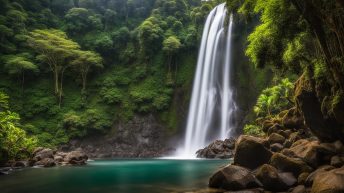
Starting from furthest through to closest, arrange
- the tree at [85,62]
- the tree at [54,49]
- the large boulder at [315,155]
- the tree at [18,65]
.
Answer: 1. the tree at [85,62]
2. the tree at [54,49]
3. the tree at [18,65]
4. the large boulder at [315,155]

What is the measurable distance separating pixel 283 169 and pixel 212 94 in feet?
96.4

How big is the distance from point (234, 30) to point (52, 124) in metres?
27.4

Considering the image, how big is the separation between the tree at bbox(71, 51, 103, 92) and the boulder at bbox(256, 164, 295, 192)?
38.6 m

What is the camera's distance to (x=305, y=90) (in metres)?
15.2


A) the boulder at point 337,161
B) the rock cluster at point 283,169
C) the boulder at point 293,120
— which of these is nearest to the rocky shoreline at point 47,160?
the boulder at point 293,120

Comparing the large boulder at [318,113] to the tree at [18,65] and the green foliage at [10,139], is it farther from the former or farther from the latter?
the tree at [18,65]

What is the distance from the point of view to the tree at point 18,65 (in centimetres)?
4419

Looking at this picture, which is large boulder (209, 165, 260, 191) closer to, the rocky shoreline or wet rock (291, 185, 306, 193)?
wet rock (291, 185, 306, 193)

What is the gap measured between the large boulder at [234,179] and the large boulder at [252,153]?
2.38 m

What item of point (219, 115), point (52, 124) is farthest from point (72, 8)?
point (219, 115)

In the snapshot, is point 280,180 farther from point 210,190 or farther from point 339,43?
point 339,43

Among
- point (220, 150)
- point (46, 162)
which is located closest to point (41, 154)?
point (46, 162)

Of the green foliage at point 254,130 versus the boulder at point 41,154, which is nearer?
the boulder at point 41,154

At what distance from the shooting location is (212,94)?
138 ft
